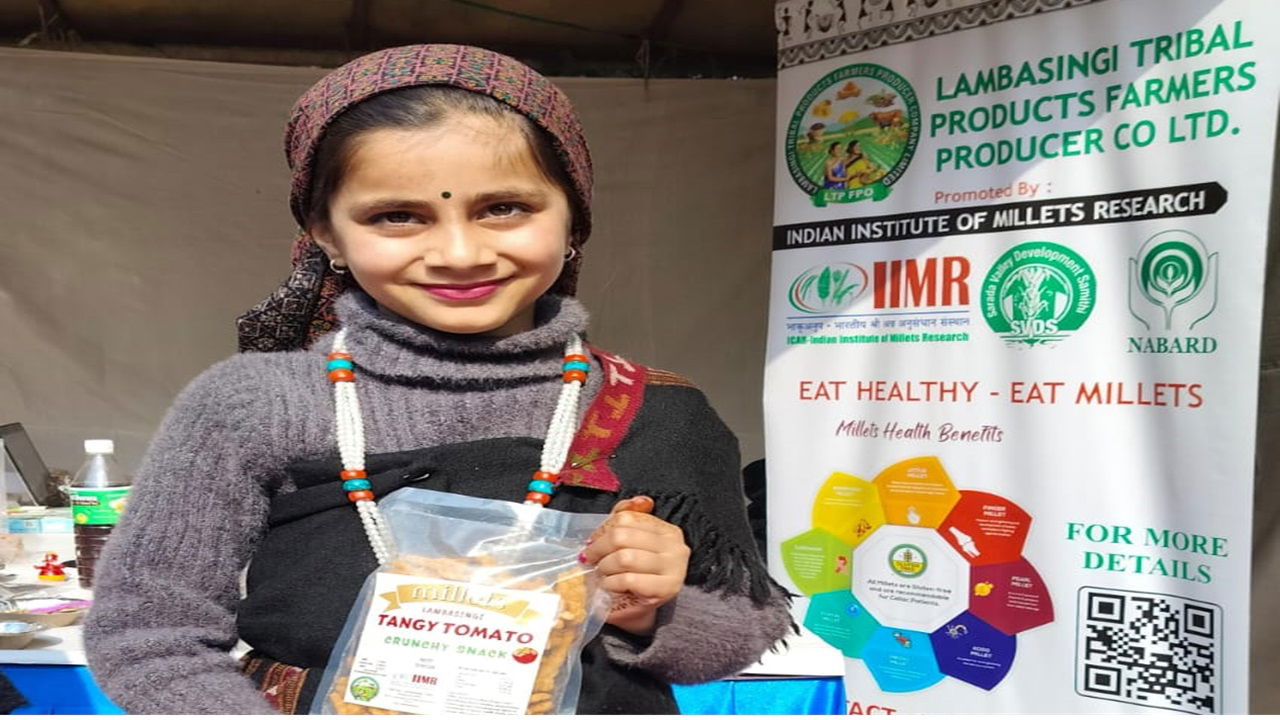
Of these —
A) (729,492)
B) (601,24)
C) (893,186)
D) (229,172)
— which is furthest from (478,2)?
(729,492)

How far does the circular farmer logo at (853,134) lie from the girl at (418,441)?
1.91 meters

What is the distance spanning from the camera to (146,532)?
90 centimetres

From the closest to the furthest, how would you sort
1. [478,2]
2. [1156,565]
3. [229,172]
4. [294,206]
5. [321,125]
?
[321,125] → [294,206] → [1156,565] → [478,2] → [229,172]

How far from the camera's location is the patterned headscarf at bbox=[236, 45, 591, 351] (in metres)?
0.99

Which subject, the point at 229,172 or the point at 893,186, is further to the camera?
the point at 229,172

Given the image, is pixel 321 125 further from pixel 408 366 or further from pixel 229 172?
pixel 229 172

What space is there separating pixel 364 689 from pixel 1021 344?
213cm

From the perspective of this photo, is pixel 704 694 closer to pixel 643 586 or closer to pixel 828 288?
pixel 643 586

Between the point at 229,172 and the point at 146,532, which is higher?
the point at 229,172

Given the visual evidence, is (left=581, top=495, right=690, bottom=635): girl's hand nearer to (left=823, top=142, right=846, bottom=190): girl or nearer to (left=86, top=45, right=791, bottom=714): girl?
(left=86, top=45, right=791, bottom=714): girl

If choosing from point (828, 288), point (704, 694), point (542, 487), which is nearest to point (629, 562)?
point (542, 487)

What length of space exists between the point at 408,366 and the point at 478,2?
10.7ft

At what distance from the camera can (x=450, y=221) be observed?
0.98 m

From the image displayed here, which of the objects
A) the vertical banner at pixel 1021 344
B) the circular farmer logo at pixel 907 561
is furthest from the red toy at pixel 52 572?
the circular farmer logo at pixel 907 561
